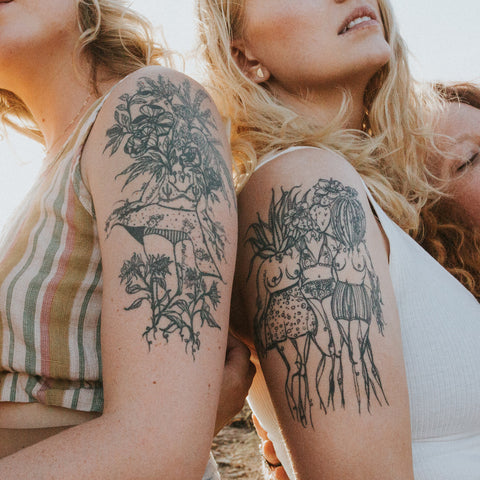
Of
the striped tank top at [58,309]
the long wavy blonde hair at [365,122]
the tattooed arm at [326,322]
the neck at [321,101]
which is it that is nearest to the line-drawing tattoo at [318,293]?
the tattooed arm at [326,322]

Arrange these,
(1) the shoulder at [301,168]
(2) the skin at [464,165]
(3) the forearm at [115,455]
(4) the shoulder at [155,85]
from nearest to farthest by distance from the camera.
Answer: (3) the forearm at [115,455] < (4) the shoulder at [155,85] < (1) the shoulder at [301,168] < (2) the skin at [464,165]

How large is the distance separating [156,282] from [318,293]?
441 millimetres

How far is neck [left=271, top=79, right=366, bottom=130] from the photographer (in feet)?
7.22

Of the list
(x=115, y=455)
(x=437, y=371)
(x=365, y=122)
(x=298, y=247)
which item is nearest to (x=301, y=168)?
(x=298, y=247)

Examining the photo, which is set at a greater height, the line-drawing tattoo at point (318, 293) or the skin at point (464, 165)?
the skin at point (464, 165)

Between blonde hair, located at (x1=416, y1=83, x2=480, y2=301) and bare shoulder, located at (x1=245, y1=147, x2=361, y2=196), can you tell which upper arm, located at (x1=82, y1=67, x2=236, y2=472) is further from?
blonde hair, located at (x1=416, y1=83, x2=480, y2=301)

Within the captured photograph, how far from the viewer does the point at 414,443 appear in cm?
147

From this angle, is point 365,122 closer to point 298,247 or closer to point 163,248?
point 298,247

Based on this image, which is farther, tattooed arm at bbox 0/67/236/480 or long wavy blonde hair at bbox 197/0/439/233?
long wavy blonde hair at bbox 197/0/439/233

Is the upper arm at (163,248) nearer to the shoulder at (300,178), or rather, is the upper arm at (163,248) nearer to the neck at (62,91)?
the shoulder at (300,178)

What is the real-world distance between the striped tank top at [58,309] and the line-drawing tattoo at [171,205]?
0.60 feet

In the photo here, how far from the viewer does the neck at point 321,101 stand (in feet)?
7.22

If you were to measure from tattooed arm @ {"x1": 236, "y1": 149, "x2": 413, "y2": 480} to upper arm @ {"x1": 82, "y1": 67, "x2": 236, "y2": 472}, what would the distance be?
0.20 m

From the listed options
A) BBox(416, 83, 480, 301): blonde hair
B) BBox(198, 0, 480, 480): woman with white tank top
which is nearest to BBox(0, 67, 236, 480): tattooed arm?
BBox(198, 0, 480, 480): woman with white tank top
